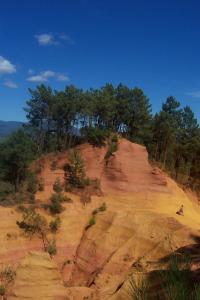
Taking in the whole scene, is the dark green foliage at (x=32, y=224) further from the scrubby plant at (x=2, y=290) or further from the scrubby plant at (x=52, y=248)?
the scrubby plant at (x=2, y=290)

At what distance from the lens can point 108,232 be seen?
32.9 metres

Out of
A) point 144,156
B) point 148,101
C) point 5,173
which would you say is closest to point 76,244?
point 5,173

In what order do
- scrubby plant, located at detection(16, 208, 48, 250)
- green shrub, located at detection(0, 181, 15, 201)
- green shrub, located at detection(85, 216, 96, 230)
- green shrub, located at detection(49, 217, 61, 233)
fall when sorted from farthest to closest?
green shrub, located at detection(0, 181, 15, 201)
green shrub, located at detection(85, 216, 96, 230)
green shrub, located at detection(49, 217, 61, 233)
scrubby plant, located at detection(16, 208, 48, 250)

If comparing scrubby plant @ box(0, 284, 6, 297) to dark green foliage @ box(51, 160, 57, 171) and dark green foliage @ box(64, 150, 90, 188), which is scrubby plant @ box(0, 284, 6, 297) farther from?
dark green foliage @ box(51, 160, 57, 171)

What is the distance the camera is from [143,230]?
32.0 metres

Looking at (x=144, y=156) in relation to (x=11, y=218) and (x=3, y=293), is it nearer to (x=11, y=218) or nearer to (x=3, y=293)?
(x=11, y=218)

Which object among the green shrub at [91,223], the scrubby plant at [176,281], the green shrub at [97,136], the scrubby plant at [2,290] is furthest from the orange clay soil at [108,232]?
the scrubby plant at [176,281]

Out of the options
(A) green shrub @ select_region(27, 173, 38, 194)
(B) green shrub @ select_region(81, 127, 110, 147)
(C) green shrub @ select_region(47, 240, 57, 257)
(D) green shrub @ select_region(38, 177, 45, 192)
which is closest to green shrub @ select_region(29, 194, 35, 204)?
(A) green shrub @ select_region(27, 173, 38, 194)

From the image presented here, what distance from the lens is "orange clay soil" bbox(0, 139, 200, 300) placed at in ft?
77.4

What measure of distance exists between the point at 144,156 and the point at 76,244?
579 inches

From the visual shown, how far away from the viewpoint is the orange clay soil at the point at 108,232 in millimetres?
23594

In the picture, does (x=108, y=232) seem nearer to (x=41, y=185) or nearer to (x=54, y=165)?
(x=41, y=185)

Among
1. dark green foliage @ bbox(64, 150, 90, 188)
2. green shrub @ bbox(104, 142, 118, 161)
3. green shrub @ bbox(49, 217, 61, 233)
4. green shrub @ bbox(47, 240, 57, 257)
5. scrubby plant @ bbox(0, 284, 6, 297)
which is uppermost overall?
green shrub @ bbox(104, 142, 118, 161)

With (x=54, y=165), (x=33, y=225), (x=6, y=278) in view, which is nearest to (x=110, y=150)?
(x=54, y=165)
